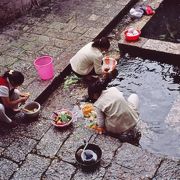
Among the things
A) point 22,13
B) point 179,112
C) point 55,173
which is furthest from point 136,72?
point 22,13

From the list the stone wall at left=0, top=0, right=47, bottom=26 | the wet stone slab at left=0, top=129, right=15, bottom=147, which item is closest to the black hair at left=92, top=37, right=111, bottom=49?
the wet stone slab at left=0, top=129, right=15, bottom=147

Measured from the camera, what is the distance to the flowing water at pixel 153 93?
6.07 metres

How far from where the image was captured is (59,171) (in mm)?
5551

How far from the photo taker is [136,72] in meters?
8.03

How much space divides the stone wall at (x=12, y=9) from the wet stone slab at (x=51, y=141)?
5.25 metres

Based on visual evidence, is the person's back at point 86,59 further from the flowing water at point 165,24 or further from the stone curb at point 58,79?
the flowing water at point 165,24

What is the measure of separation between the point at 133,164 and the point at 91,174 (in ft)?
2.44

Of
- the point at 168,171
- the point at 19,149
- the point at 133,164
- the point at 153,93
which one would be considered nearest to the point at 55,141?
the point at 19,149

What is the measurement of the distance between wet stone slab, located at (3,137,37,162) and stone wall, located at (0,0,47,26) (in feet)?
17.2

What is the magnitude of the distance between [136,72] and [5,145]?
3683 mm

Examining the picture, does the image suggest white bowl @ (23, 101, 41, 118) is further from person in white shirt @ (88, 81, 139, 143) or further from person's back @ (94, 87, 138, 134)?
person's back @ (94, 87, 138, 134)

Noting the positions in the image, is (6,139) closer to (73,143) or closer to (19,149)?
(19,149)

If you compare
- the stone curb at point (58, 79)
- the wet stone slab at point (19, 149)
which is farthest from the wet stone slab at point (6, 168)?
the stone curb at point (58, 79)

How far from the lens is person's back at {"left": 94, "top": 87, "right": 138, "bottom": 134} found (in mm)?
5668
